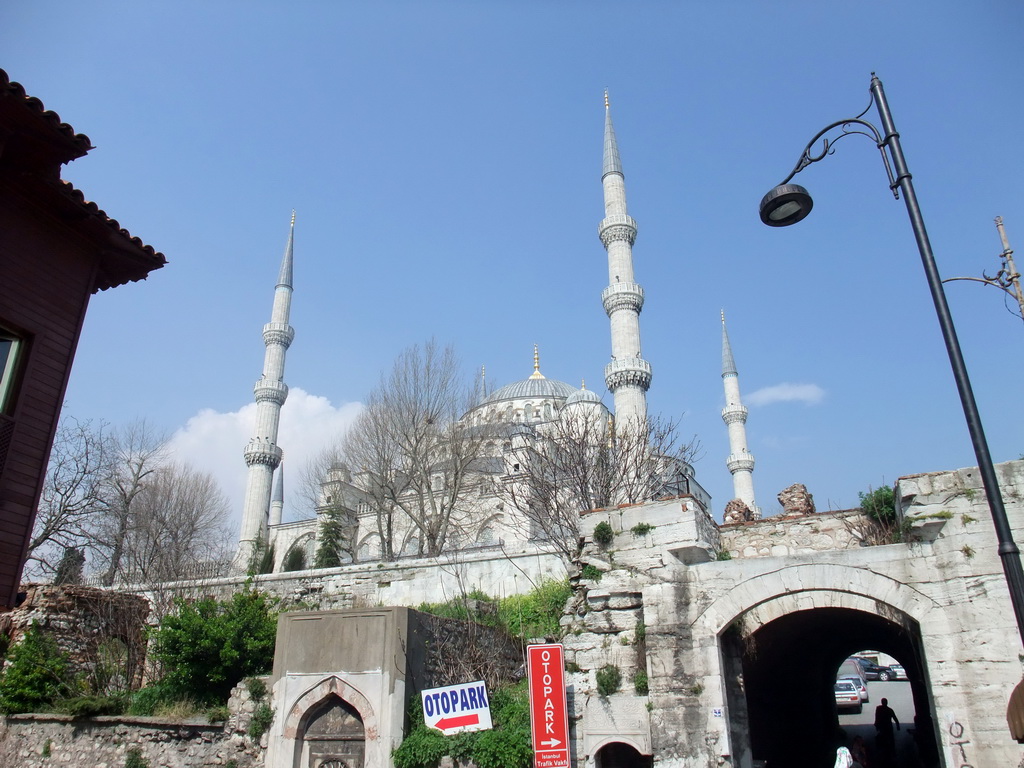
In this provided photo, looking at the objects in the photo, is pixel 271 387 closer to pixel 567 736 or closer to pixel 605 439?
pixel 605 439

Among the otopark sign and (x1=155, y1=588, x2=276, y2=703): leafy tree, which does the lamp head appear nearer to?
the otopark sign

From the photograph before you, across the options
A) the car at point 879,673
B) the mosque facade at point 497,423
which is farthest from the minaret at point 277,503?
the car at point 879,673

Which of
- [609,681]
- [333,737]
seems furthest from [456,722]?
[609,681]

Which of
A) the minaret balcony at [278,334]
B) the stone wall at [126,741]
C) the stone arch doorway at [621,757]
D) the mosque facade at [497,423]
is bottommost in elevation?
the stone arch doorway at [621,757]

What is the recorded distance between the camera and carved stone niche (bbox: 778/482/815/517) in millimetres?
10092

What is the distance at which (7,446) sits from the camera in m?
7.04

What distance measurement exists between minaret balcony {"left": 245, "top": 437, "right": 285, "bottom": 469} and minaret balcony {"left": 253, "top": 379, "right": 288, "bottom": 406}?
2040 mm

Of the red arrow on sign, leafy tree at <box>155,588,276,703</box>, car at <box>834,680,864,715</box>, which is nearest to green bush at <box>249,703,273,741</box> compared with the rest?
leafy tree at <box>155,588,276,703</box>

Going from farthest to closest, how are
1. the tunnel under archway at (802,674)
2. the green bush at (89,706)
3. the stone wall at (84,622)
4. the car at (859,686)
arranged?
the car at (859,686)
the stone wall at (84,622)
the green bush at (89,706)
the tunnel under archway at (802,674)

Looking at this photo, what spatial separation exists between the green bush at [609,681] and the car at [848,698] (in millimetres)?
14906

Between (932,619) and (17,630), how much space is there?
42.1 feet

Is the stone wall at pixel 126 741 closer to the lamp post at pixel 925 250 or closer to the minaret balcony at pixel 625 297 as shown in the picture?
the lamp post at pixel 925 250

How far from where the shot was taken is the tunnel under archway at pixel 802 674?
332 inches

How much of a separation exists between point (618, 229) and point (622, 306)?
12.8 ft
